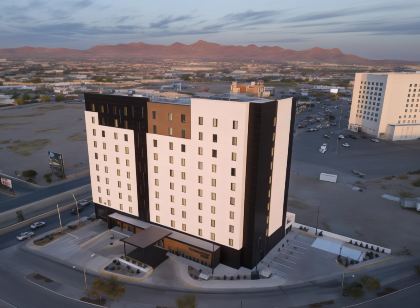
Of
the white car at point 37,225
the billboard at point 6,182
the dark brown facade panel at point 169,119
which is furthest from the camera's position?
the billboard at point 6,182

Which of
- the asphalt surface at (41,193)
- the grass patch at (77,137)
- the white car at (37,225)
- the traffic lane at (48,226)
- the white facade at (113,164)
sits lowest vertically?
the traffic lane at (48,226)

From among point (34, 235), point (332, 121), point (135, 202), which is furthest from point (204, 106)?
point (332, 121)

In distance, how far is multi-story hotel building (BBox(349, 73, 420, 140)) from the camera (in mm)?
130000

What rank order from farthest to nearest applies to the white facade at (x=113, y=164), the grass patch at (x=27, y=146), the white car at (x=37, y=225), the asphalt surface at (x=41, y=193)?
the grass patch at (x=27, y=146) < the asphalt surface at (x=41, y=193) < the white car at (x=37, y=225) < the white facade at (x=113, y=164)

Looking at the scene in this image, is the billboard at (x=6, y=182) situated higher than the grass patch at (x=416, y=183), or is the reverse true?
the billboard at (x=6, y=182)

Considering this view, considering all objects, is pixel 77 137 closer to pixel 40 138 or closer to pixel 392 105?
pixel 40 138

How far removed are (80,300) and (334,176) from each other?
216ft

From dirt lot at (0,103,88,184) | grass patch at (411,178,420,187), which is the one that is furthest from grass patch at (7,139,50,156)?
grass patch at (411,178,420,187)

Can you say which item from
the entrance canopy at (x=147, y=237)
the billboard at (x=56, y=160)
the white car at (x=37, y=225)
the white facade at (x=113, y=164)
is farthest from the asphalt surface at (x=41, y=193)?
the entrance canopy at (x=147, y=237)

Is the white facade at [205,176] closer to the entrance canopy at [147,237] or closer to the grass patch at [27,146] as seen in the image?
the entrance canopy at [147,237]

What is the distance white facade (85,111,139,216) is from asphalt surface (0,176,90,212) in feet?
62.9

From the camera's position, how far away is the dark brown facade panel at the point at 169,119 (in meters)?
45.3

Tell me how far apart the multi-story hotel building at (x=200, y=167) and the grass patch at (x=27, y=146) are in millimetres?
59105

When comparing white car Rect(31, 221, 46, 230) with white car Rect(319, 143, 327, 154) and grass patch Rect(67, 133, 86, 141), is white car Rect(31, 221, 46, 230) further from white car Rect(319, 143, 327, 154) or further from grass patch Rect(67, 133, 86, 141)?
white car Rect(319, 143, 327, 154)
